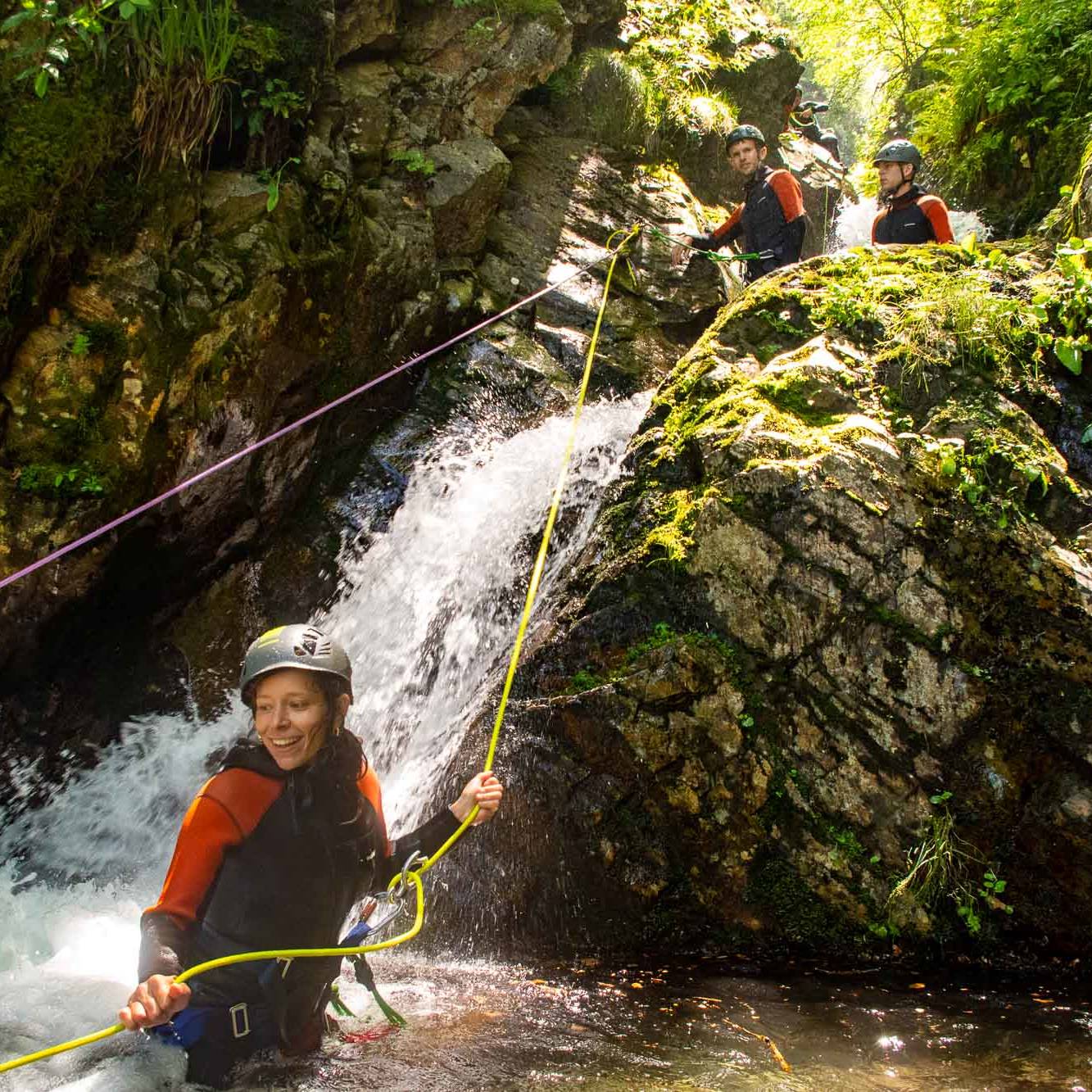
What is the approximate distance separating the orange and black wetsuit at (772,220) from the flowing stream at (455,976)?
2.34 m

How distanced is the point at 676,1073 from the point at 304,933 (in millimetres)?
1172

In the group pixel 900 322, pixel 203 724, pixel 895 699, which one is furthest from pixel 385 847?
pixel 900 322

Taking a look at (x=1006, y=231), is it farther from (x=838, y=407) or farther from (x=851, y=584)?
(x=851, y=584)

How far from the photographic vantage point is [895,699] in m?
3.75

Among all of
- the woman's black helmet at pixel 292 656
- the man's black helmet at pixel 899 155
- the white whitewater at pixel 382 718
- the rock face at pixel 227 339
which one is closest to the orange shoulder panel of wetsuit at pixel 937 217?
the man's black helmet at pixel 899 155

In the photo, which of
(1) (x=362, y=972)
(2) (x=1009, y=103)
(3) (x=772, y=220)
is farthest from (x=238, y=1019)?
(2) (x=1009, y=103)

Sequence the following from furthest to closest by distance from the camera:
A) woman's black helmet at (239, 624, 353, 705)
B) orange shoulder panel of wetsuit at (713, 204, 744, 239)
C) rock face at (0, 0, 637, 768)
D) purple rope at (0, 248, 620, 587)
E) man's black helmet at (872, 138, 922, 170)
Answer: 1. orange shoulder panel of wetsuit at (713, 204, 744, 239)
2. man's black helmet at (872, 138, 922, 170)
3. rock face at (0, 0, 637, 768)
4. purple rope at (0, 248, 620, 587)
5. woman's black helmet at (239, 624, 353, 705)

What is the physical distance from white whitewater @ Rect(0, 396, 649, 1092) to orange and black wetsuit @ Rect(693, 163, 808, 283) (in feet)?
6.14

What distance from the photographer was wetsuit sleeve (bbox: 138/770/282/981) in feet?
7.14

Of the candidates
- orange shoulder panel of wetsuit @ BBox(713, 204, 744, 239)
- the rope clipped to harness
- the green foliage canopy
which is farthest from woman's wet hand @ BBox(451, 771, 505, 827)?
the green foliage canopy

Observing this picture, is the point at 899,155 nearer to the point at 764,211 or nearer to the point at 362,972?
the point at 764,211

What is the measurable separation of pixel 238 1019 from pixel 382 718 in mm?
2584

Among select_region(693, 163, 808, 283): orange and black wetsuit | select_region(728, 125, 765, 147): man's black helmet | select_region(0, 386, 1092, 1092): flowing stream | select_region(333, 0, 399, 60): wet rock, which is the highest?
select_region(333, 0, 399, 60): wet rock

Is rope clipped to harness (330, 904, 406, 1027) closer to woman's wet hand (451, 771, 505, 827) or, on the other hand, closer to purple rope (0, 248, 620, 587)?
woman's wet hand (451, 771, 505, 827)
